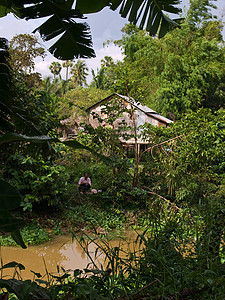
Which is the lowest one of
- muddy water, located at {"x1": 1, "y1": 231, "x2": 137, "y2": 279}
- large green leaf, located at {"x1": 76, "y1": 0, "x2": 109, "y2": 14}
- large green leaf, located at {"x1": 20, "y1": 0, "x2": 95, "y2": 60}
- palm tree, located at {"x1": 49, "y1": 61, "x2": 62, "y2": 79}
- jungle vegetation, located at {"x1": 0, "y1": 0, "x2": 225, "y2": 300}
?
muddy water, located at {"x1": 1, "y1": 231, "x2": 137, "y2": 279}

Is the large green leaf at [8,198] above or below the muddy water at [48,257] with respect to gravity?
above

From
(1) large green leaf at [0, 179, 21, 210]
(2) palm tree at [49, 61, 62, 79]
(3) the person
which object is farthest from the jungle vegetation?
(2) palm tree at [49, 61, 62, 79]

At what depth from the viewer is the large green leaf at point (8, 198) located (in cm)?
101

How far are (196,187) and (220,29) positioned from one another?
1849cm

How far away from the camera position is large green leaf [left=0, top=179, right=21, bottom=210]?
1.01m

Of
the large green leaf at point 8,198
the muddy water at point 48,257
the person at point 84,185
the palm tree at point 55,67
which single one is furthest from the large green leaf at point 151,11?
the palm tree at point 55,67

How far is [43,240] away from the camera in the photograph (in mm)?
4953

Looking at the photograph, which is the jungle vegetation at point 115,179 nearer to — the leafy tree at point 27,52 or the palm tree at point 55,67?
the leafy tree at point 27,52

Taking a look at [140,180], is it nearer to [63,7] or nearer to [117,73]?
Result: [117,73]

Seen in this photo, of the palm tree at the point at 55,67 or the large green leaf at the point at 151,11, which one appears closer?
the large green leaf at the point at 151,11

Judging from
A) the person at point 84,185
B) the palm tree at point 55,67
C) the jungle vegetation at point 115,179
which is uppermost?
the palm tree at point 55,67

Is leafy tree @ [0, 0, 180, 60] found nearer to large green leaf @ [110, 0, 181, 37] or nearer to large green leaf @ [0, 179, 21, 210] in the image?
large green leaf @ [110, 0, 181, 37]

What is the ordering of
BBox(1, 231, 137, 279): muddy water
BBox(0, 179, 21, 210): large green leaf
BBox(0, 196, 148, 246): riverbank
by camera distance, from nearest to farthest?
BBox(0, 179, 21, 210): large green leaf → BBox(1, 231, 137, 279): muddy water → BBox(0, 196, 148, 246): riverbank

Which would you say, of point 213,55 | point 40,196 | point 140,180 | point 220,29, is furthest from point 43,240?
point 220,29
